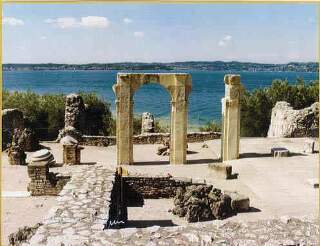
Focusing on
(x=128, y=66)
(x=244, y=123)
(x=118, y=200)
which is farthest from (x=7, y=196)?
(x=128, y=66)

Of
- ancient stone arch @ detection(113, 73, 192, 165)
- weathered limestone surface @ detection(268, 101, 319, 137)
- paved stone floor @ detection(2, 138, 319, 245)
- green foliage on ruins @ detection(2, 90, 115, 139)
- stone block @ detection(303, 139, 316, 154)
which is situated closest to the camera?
paved stone floor @ detection(2, 138, 319, 245)

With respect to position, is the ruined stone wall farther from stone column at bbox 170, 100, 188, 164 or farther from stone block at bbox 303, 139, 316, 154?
stone block at bbox 303, 139, 316, 154

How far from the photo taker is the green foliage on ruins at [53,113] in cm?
3431

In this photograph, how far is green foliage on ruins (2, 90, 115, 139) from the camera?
34.3 metres

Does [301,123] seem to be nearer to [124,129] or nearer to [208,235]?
[124,129]

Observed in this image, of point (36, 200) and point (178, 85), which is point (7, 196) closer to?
point (36, 200)

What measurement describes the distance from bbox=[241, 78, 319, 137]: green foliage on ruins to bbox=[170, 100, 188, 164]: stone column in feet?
54.8

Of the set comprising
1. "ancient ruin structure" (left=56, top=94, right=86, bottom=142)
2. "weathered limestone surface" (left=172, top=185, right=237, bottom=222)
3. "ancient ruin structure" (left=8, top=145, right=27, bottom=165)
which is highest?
"ancient ruin structure" (left=56, top=94, right=86, bottom=142)

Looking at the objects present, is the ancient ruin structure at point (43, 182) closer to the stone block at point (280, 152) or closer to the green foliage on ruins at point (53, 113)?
the stone block at point (280, 152)

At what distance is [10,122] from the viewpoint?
2678 cm

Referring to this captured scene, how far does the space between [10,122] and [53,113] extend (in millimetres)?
8259

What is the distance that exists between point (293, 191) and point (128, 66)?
127669 mm

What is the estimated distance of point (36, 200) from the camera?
15727 mm

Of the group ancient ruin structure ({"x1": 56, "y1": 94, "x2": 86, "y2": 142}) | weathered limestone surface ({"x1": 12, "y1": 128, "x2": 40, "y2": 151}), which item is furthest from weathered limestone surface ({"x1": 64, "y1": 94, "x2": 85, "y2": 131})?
weathered limestone surface ({"x1": 12, "y1": 128, "x2": 40, "y2": 151})
